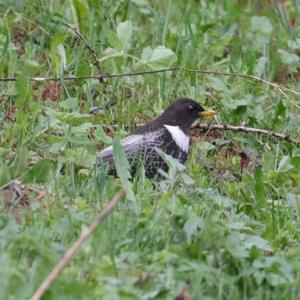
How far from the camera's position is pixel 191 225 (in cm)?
488

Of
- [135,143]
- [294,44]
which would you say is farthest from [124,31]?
[294,44]

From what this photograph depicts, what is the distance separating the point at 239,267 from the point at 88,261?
2.20ft

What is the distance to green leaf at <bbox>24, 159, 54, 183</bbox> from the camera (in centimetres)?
557

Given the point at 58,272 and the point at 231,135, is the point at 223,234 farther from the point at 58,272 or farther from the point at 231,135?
the point at 231,135

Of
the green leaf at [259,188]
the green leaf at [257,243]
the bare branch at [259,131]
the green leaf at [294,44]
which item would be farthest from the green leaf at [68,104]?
the green leaf at [294,44]

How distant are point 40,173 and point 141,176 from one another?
2.13 ft

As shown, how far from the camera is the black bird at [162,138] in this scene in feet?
21.7

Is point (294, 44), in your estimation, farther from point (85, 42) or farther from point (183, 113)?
point (85, 42)

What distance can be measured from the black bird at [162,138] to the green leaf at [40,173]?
0.68 metres

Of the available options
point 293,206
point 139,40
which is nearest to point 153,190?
point 293,206

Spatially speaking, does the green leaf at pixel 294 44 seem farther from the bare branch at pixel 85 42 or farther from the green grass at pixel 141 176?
the bare branch at pixel 85 42

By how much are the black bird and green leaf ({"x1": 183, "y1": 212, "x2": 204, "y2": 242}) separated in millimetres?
1424

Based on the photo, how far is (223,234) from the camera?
15.8ft

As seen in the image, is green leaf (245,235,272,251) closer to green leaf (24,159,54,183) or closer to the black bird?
green leaf (24,159,54,183)
